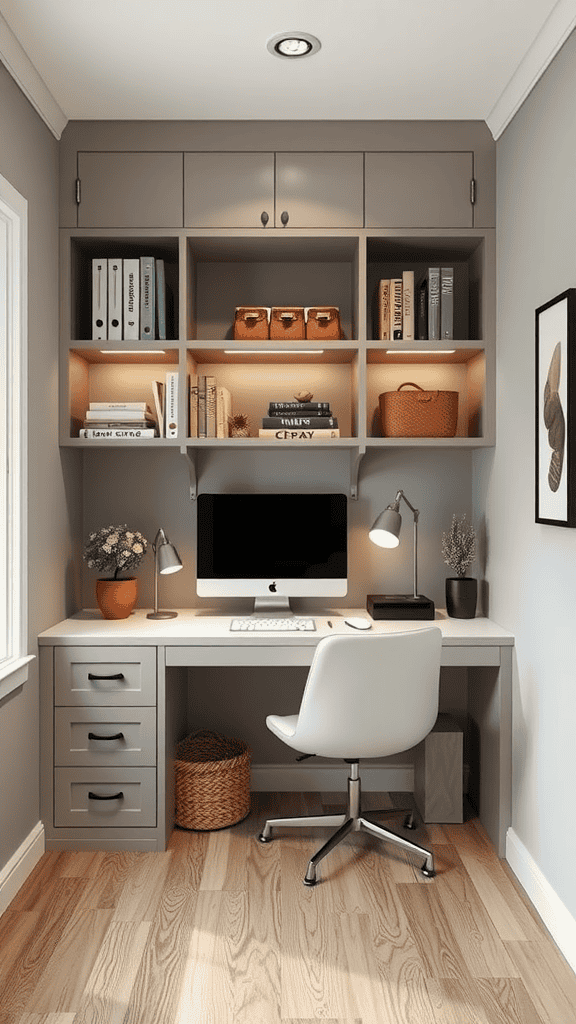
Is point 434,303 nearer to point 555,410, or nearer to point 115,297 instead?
point 555,410

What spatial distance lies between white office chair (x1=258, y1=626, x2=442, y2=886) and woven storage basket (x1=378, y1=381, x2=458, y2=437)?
0.89 metres

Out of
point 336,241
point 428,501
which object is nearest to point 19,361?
point 336,241

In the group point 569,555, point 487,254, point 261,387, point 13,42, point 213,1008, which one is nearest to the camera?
point 213,1008

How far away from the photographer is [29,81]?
2.66 metres

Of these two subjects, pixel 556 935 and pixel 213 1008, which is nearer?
pixel 213 1008

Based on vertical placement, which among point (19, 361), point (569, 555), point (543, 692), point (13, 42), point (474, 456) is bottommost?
point (543, 692)

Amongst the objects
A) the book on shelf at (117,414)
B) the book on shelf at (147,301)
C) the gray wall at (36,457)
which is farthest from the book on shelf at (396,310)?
the gray wall at (36,457)

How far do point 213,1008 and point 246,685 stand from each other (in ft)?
5.15

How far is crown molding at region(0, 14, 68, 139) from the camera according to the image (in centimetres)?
244

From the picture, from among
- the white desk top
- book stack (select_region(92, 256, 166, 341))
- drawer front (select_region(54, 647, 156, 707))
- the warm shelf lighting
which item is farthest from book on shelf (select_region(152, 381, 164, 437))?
drawer front (select_region(54, 647, 156, 707))

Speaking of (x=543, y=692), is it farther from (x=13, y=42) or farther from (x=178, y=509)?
(x=13, y=42)

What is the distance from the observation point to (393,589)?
349 centimetres

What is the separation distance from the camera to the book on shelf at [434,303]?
10.2 feet

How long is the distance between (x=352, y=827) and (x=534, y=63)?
2607 millimetres
